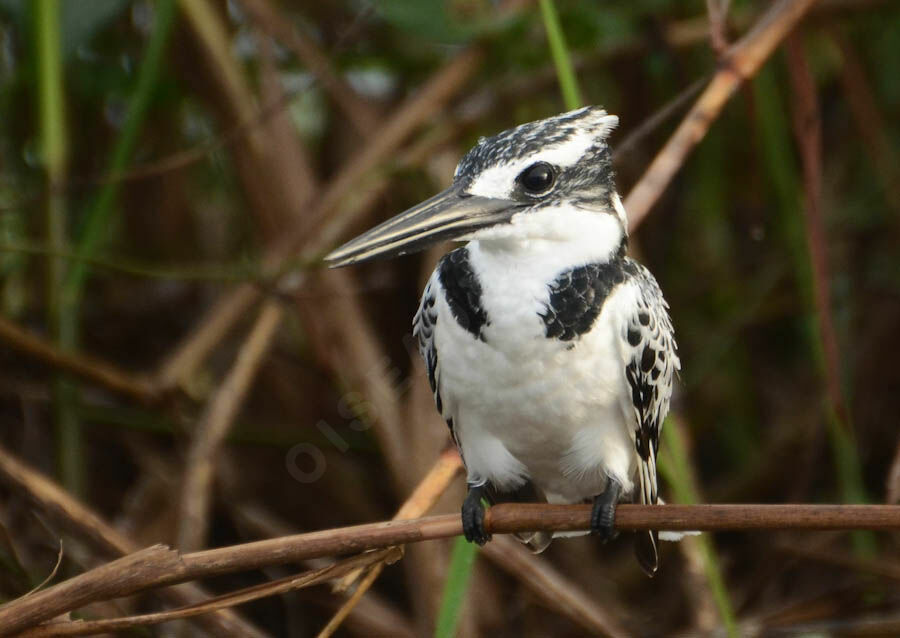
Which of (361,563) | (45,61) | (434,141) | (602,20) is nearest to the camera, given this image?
(361,563)

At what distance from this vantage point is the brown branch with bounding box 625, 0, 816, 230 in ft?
5.87

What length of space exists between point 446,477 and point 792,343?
2079 millimetres

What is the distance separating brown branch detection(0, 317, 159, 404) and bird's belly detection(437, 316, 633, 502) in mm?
969

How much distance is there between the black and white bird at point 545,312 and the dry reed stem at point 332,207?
962 millimetres

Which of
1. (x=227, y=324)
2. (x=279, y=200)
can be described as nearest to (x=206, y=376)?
(x=227, y=324)

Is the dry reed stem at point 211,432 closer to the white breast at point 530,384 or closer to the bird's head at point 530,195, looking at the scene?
the white breast at point 530,384

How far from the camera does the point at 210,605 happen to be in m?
1.39

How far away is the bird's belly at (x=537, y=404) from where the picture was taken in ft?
5.38

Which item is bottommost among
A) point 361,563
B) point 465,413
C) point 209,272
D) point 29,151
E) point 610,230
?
point 361,563

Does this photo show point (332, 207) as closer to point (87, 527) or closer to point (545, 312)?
point (87, 527)

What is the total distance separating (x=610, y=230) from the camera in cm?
167

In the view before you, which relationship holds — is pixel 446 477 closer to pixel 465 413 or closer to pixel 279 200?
pixel 465 413

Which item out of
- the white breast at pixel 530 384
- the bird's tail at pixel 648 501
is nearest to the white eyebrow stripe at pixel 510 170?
the white breast at pixel 530 384

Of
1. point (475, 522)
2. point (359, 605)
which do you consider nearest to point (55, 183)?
point (359, 605)
